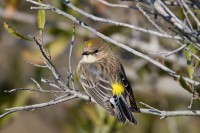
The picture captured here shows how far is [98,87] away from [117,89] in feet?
0.71

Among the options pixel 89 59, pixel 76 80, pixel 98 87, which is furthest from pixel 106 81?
pixel 76 80

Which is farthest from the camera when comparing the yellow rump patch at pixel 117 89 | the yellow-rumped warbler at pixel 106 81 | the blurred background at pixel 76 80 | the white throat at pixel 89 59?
the blurred background at pixel 76 80

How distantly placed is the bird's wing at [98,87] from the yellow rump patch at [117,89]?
0.05 m

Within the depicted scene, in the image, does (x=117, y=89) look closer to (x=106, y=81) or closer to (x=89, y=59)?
(x=106, y=81)

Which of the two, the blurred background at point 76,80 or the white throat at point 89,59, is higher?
the white throat at point 89,59

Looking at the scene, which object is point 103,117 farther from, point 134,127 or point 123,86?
point 134,127

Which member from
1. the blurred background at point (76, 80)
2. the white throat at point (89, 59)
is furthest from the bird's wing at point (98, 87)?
the blurred background at point (76, 80)

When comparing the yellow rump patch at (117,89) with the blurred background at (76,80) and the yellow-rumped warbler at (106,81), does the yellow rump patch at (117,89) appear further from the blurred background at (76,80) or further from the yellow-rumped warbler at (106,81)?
the blurred background at (76,80)

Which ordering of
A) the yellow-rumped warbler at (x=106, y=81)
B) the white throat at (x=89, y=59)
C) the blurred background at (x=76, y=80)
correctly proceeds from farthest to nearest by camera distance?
the blurred background at (x=76, y=80), the white throat at (x=89, y=59), the yellow-rumped warbler at (x=106, y=81)

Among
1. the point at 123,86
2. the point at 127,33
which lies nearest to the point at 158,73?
the point at 127,33

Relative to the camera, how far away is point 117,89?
728 centimetres

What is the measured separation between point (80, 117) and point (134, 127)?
195cm

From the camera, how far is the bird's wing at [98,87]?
22.8ft

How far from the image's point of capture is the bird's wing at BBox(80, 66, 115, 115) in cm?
694
